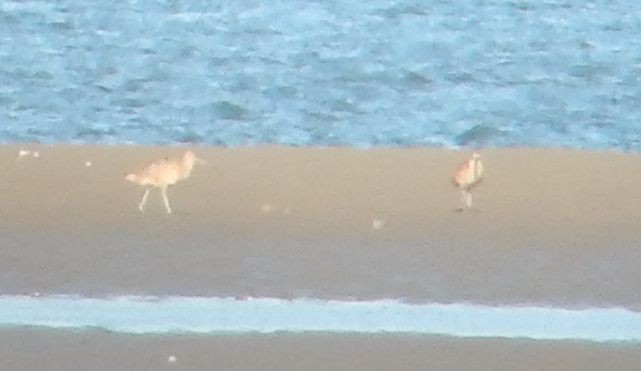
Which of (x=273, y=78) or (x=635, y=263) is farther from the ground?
(x=273, y=78)

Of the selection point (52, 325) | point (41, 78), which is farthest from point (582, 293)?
point (41, 78)

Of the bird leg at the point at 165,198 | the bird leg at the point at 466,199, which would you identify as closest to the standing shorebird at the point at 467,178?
the bird leg at the point at 466,199

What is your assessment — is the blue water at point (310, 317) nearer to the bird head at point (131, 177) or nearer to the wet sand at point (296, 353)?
the wet sand at point (296, 353)

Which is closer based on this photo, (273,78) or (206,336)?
(206,336)

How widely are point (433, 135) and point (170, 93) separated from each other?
0.39 meters

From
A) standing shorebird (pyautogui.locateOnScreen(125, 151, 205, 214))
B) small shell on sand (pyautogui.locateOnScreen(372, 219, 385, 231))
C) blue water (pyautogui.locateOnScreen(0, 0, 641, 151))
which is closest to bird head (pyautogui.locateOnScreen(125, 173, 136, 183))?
standing shorebird (pyautogui.locateOnScreen(125, 151, 205, 214))

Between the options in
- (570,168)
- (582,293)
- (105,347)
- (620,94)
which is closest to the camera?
(105,347)

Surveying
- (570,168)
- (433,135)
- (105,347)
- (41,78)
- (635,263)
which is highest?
(41,78)

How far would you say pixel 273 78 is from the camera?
1.86m

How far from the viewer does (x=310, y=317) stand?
126 centimetres

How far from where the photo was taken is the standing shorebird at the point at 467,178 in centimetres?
147

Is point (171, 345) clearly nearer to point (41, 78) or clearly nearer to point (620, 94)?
point (41, 78)

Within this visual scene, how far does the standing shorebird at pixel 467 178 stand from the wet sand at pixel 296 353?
0.30 meters

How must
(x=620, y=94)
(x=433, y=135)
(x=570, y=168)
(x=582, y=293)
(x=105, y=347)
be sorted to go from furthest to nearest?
1. (x=620, y=94)
2. (x=433, y=135)
3. (x=570, y=168)
4. (x=582, y=293)
5. (x=105, y=347)
